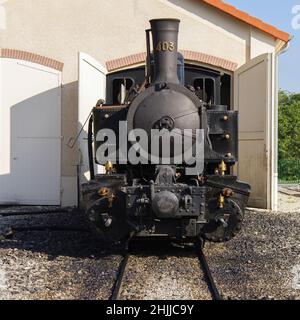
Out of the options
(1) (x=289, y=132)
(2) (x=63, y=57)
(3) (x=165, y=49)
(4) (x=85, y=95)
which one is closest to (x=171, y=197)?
(3) (x=165, y=49)

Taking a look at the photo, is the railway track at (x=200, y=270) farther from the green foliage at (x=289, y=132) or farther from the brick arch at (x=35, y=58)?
the green foliage at (x=289, y=132)

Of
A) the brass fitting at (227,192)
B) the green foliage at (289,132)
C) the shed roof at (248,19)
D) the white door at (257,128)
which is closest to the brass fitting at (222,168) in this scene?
the brass fitting at (227,192)

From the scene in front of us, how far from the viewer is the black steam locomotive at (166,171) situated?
7016 millimetres

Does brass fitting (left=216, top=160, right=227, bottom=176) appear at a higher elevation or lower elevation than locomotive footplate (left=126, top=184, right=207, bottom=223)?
higher

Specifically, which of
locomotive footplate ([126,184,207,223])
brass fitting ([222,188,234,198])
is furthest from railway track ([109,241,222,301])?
brass fitting ([222,188,234,198])

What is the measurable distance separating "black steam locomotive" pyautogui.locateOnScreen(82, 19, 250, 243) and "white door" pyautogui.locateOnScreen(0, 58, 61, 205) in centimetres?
530

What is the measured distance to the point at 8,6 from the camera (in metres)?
13.0

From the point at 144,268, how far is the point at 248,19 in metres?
7.48

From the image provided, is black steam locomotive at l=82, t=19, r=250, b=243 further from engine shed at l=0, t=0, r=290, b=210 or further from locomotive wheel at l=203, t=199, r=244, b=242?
engine shed at l=0, t=0, r=290, b=210

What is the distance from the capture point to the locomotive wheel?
7223mm

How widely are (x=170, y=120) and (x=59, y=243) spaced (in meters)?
2.55

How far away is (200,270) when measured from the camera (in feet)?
23.1

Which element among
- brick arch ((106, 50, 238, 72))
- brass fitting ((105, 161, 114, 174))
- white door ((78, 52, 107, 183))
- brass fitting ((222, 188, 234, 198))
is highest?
brick arch ((106, 50, 238, 72))

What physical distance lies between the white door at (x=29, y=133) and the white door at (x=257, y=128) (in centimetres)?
402
